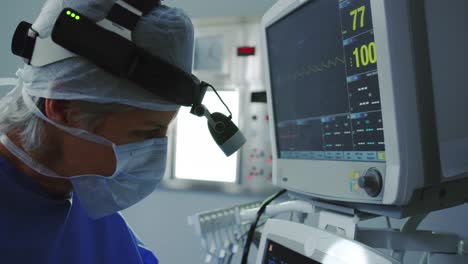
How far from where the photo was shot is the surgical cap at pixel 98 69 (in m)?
0.70

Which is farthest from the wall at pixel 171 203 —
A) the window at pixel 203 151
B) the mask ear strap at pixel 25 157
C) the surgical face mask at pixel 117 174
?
the mask ear strap at pixel 25 157

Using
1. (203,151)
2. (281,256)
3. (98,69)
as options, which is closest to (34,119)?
(98,69)

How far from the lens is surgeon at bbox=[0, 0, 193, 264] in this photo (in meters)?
0.71

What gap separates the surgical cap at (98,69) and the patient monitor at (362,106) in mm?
304

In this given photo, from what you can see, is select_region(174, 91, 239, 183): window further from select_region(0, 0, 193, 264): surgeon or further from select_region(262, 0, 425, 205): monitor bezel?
select_region(262, 0, 425, 205): monitor bezel

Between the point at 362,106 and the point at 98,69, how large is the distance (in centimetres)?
49

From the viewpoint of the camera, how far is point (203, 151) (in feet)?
6.63

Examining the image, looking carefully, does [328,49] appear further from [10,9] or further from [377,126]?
[10,9]

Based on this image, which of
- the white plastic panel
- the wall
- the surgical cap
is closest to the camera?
the white plastic panel

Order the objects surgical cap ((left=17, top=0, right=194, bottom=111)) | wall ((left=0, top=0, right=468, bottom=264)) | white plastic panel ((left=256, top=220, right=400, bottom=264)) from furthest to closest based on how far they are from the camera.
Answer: wall ((left=0, top=0, right=468, bottom=264)) → surgical cap ((left=17, top=0, right=194, bottom=111)) → white plastic panel ((left=256, top=220, right=400, bottom=264))

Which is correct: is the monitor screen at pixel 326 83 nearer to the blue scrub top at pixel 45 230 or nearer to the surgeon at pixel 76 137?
the surgeon at pixel 76 137

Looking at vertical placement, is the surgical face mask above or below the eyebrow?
below

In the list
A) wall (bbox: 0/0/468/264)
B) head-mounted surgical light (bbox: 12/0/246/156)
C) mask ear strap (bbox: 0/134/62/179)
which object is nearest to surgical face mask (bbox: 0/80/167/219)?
mask ear strap (bbox: 0/134/62/179)

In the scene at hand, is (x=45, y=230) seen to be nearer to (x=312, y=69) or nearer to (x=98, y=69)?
(x=98, y=69)
